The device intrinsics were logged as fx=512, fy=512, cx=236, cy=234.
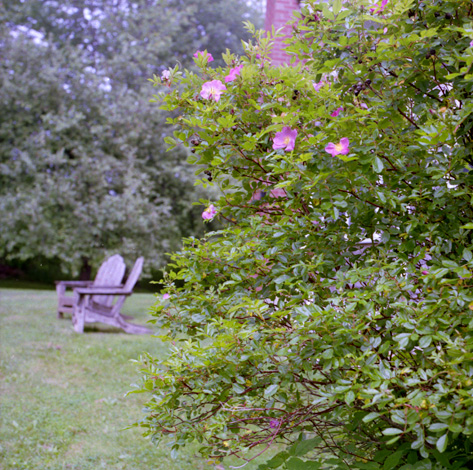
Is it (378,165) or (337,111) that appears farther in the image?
(337,111)

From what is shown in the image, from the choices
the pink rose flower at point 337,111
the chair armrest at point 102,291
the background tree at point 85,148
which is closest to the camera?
the pink rose flower at point 337,111

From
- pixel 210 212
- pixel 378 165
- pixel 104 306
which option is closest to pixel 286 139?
pixel 378 165

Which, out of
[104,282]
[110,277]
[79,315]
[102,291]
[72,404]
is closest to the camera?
[72,404]

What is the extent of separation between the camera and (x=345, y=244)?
183cm

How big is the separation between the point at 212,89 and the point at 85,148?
12.3 meters

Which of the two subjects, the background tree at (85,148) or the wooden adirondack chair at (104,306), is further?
the background tree at (85,148)

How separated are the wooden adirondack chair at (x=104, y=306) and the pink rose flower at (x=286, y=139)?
6.08 meters

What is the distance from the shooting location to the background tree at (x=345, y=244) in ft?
4.82

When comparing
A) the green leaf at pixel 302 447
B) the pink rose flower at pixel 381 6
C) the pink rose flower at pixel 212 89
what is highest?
the pink rose flower at pixel 381 6

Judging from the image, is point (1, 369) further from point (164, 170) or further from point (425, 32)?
point (164, 170)

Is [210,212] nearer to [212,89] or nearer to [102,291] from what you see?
[212,89]

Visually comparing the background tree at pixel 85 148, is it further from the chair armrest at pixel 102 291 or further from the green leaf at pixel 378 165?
the green leaf at pixel 378 165

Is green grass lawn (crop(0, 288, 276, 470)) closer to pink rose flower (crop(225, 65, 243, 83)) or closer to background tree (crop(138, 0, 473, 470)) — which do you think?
background tree (crop(138, 0, 473, 470))

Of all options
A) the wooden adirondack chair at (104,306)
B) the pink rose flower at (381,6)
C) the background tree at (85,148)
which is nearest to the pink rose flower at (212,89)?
the pink rose flower at (381,6)
